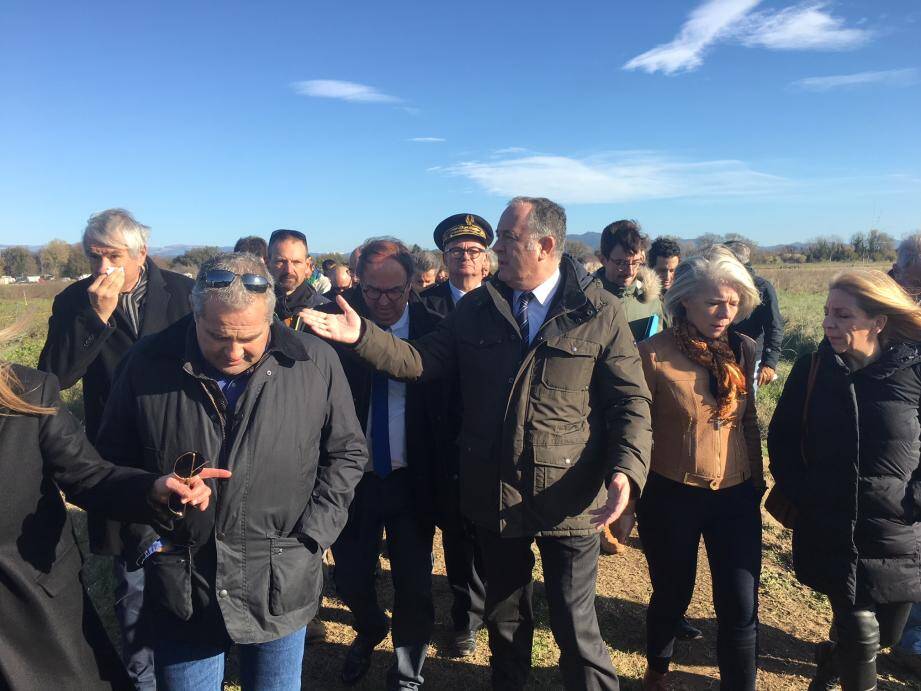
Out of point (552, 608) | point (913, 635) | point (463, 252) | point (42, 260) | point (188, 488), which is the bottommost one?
point (913, 635)

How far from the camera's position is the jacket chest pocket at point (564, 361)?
8.79 ft

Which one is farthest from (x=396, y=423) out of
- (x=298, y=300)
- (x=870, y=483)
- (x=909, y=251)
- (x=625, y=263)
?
(x=909, y=251)

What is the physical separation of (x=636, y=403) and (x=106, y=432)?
2.06 m

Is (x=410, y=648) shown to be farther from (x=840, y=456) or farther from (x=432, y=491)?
(x=840, y=456)

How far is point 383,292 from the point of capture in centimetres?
322

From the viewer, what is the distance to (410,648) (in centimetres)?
306

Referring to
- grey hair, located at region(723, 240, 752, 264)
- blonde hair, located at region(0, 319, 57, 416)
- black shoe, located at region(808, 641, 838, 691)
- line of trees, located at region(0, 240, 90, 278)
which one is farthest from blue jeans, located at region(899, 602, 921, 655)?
line of trees, located at region(0, 240, 90, 278)

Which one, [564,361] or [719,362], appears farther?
[719,362]

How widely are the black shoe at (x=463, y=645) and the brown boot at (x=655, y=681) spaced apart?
1015 mm

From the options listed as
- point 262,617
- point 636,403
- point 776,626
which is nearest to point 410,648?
point 262,617

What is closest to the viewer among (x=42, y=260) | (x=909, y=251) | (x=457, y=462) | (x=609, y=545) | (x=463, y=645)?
(x=457, y=462)

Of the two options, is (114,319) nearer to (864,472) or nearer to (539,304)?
(539,304)

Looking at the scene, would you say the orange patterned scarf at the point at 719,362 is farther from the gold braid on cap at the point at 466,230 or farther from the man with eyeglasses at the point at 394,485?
the gold braid on cap at the point at 466,230

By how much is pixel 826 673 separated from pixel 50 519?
343cm
